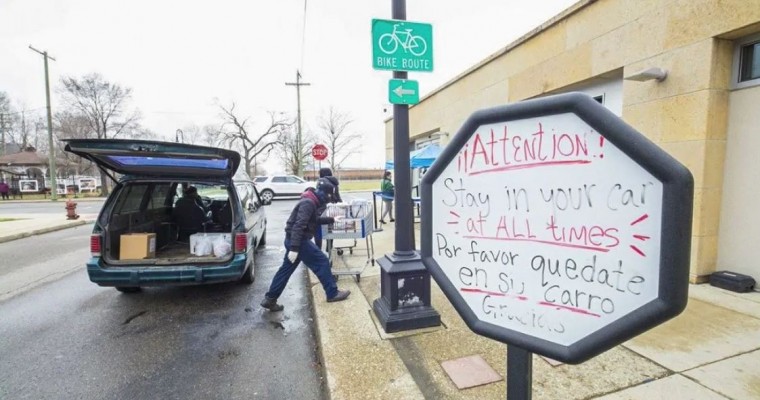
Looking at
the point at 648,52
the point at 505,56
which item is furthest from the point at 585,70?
the point at 505,56

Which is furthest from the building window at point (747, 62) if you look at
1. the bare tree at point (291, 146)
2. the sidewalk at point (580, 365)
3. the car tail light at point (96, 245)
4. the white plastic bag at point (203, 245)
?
the bare tree at point (291, 146)

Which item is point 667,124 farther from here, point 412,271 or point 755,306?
point 412,271

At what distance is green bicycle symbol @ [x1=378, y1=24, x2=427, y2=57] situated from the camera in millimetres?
3330

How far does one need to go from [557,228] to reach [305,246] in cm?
328

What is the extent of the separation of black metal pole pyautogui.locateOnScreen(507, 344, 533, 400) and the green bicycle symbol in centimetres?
285

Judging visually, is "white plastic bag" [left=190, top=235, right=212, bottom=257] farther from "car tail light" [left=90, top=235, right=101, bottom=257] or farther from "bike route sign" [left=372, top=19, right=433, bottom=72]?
"bike route sign" [left=372, top=19, right=433, bottom=72]

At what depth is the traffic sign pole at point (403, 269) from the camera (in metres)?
3.31

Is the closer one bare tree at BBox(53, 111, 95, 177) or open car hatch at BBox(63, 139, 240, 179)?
open car hatch at BBox(63, 139, 240, 179)

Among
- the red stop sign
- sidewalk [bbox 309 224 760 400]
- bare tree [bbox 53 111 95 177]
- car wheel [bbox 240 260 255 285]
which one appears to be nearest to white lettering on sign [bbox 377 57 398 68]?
sidewalk [bbox 309 224 760 400]

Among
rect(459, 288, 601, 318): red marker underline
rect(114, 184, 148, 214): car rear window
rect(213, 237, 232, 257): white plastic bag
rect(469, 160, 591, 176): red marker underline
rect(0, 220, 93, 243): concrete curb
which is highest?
rect(469, 160, 591, 176): red marker underline

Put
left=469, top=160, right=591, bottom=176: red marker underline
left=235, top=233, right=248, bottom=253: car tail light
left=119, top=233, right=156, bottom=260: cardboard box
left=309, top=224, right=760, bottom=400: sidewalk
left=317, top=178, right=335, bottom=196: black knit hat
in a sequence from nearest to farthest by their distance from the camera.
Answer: left=469, top=160, right=591, bottom=176: red marker underline < left=309, top=224, right=760, bottom=400: sidewalk < left=317, top=178, right=335, bottom=196: black knit hat < left=235, top=233, right=248, bottom=253: car tail light < left=119, top=233, right=156, bottom=260: cardboard box

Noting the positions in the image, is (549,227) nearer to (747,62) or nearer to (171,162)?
(171,162)

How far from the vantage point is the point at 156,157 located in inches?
157

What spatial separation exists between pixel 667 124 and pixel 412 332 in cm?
412
